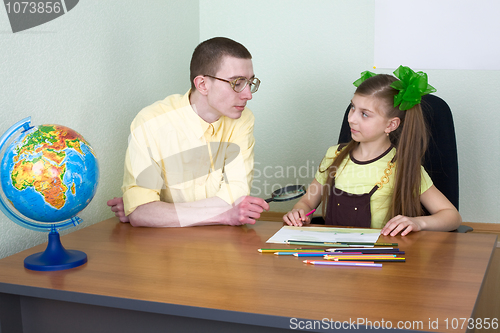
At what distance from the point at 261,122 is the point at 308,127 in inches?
11.3

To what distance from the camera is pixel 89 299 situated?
3.35 feet

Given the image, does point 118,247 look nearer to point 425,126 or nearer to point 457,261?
point 457,261

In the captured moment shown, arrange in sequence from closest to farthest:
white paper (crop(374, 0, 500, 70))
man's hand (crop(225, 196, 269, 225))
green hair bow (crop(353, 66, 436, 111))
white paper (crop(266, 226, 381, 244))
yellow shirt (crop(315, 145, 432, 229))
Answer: white paper (crop(266, 226, 381, 244)) → man's hand (crop(225, 196, 269, 225)) → green hair bow (crop(353, 66, 436, 111)) → yellow shirt (crop(315, 145, 432, 229)) → white paper (crop(374, 0, 500, 70))

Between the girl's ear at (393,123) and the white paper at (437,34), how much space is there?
0.68 metres

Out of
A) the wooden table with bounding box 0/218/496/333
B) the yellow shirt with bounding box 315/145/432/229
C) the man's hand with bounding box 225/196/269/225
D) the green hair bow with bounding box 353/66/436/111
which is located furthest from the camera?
the yellow shirt with bounding box 315/145/432/229

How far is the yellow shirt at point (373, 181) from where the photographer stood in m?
1.79

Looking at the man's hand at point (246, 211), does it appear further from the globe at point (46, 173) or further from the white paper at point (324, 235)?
the globe at point (46, 173)

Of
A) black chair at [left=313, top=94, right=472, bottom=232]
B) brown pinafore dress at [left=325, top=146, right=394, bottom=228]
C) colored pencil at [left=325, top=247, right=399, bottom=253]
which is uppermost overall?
black chair at [left=313, top=94, right=472, bottom=232]

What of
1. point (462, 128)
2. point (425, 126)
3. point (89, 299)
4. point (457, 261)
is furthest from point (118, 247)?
point (462, 128)

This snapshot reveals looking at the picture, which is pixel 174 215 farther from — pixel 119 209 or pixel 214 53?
pixel 214 53

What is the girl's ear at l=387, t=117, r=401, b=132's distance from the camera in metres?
1.81

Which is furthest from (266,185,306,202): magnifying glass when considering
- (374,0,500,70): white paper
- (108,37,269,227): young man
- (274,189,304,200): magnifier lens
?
(374,0,500,70): white paper

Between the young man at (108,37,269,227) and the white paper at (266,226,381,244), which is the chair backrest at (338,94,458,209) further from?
the young man at (108,37,269,227)

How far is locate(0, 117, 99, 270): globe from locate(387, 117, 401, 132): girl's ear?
3.80ft
